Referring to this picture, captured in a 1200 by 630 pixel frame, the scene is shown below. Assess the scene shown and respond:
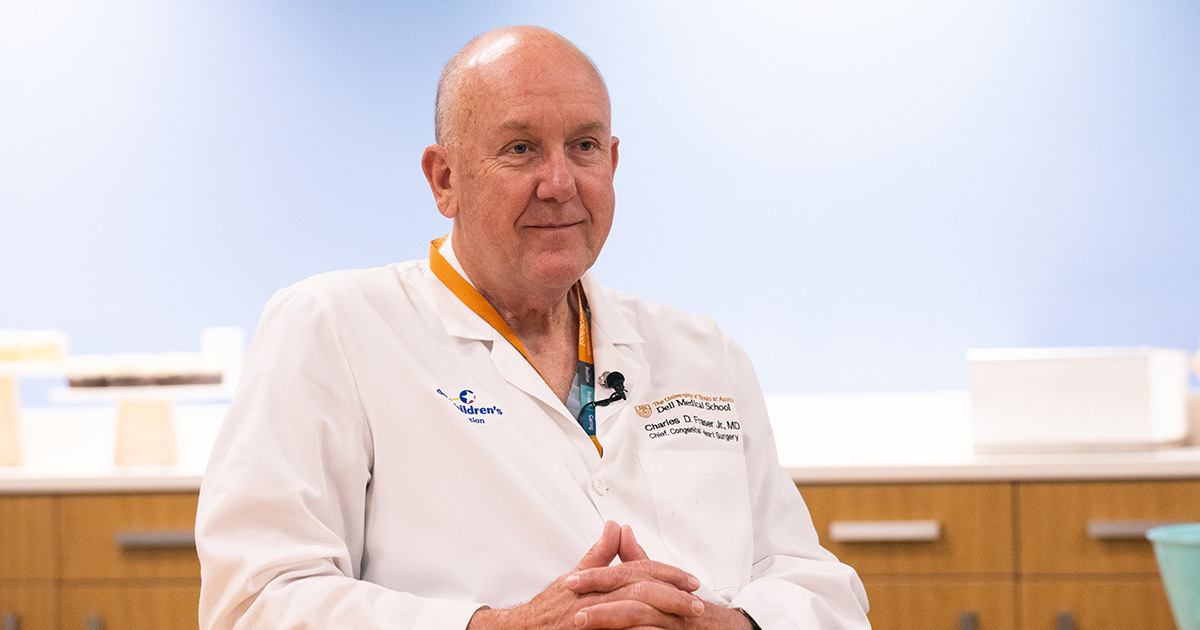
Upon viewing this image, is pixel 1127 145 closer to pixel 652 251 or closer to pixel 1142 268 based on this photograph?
pixel 1142 268

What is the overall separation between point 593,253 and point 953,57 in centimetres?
190

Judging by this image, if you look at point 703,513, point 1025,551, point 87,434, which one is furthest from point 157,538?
point 1025,551

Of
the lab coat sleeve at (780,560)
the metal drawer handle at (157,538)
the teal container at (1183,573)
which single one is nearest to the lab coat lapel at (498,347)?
the lab coat sleeve at (780,560)

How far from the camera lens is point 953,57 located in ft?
10.1

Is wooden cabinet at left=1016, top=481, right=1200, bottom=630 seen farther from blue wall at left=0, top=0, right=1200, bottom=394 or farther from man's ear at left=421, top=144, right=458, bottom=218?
man's ear at left=421, top=144, right=458, bottom=218

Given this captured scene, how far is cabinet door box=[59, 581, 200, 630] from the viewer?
2604 mm

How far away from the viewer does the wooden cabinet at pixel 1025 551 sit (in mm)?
2463

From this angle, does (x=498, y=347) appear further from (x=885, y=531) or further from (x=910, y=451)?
(x=910, y=451)

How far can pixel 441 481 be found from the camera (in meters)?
1.41

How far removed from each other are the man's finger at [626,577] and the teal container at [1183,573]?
2.60 ft

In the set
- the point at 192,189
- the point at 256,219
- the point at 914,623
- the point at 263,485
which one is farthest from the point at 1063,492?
the point at 192,189

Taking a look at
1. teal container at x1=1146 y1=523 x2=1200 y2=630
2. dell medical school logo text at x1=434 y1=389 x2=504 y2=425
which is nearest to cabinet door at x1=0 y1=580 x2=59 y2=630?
dell medical school logo text at x1=434 y1=389 x2=504 y2=425

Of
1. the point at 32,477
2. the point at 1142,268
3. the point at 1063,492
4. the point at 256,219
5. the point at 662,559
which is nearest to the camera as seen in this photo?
the point at 662,559

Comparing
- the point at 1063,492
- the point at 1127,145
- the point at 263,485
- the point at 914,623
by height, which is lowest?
the point at 914,623
